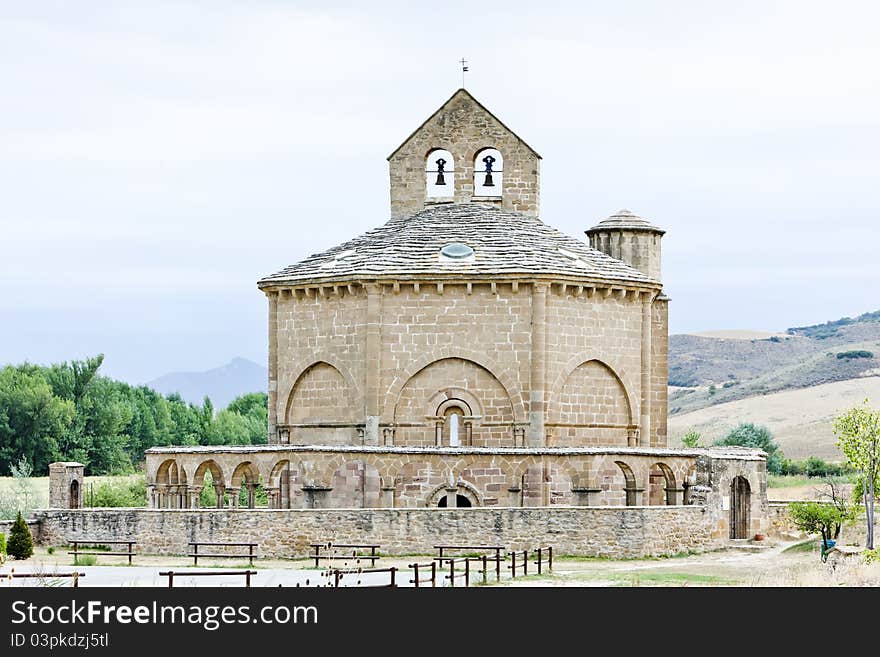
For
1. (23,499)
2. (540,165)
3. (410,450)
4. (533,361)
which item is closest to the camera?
(410,450)

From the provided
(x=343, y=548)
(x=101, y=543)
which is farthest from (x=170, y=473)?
(x=343, y=548)

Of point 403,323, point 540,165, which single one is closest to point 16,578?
point 403,323

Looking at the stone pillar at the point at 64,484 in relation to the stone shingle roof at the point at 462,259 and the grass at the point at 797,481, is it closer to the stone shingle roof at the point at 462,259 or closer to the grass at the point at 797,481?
the stone shingle roof at the point at 462,259

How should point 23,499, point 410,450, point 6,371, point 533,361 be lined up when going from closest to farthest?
point 410,450
point 533,361
point 23,499
point 6,371

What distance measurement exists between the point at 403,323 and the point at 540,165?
27.6 ft

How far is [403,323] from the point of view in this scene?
4922cm

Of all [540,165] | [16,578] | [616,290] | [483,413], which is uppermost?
[540,165]

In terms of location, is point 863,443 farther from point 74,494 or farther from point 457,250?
point 74,494

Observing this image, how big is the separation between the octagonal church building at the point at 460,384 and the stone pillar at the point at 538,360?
2.0 inches

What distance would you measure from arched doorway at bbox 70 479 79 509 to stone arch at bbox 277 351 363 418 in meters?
6.31

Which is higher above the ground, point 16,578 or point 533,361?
point 533,361

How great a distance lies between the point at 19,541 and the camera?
42406 millimetres

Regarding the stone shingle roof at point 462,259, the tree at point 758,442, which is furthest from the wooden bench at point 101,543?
the tree at point 758,442
